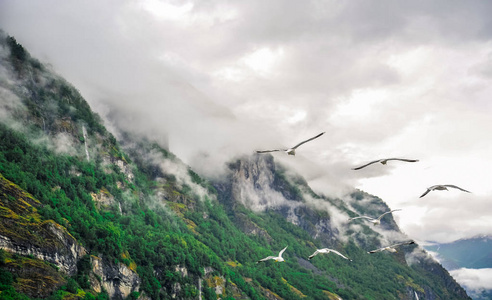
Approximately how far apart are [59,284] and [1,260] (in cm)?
2698

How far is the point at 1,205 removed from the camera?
179 meters

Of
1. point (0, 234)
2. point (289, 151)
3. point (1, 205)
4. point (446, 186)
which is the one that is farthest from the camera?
point (1, 205)

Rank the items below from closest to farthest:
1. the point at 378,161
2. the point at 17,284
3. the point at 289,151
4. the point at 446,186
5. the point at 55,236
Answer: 1. the point at 446,186
2. the point at 378,161
3. the point at 289,151
4. the point at 17,284
5. the point at 55,236

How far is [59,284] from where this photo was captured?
170m

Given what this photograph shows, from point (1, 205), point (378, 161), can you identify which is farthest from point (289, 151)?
point (1, 205)

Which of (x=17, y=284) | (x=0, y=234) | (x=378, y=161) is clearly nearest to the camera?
(x=378, y=161)

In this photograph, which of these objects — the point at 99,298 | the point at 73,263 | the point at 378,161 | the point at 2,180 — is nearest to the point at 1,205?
the point at 2,180

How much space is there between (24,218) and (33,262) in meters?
27.5

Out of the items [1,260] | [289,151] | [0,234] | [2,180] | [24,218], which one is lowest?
[289,151]

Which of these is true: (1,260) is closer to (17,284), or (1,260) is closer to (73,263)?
(17,284)

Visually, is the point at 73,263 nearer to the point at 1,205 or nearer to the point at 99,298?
the point at 99,298

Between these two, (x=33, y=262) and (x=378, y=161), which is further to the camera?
(x=33, y=262)

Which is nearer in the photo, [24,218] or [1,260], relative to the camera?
[1,260]

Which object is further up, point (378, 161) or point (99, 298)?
point (99, 298)
